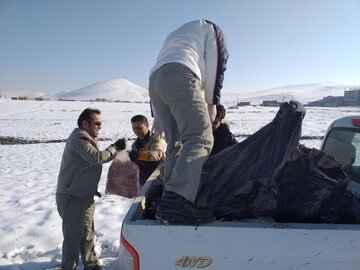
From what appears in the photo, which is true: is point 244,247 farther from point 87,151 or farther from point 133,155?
point 133,155

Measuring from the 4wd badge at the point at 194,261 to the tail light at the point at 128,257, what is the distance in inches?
8.2

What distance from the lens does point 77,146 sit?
124 inches

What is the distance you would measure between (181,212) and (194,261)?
0.84 ft

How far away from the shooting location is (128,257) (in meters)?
1.60

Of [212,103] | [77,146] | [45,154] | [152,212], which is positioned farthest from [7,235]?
[45,154]

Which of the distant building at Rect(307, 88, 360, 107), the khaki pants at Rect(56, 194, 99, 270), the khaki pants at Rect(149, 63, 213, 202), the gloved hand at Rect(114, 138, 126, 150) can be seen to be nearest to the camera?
the khaki pants at Rect(149, 63, 213, 202)

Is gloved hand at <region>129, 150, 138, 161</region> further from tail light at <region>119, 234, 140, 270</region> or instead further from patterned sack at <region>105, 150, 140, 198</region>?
tail light at <region>119, 234, 140, 270</region>

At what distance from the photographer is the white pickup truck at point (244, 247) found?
1498 mm

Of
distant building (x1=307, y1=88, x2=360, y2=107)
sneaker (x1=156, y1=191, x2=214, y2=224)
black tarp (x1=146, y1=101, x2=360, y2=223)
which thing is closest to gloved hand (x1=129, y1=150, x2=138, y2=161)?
black tarp (x1=146, y1=101, x2=360, y2=223)

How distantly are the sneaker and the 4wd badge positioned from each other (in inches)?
7.0

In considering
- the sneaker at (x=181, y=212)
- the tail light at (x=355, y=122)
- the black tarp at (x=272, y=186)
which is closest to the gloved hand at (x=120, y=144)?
the black tarp at (x=272, y=186)

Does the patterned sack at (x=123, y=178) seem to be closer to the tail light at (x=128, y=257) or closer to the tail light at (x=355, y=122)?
the tail light at (x=128, y=257)

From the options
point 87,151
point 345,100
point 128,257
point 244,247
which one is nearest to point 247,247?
point 244,247

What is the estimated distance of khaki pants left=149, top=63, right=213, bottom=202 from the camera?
1803 millimetres
